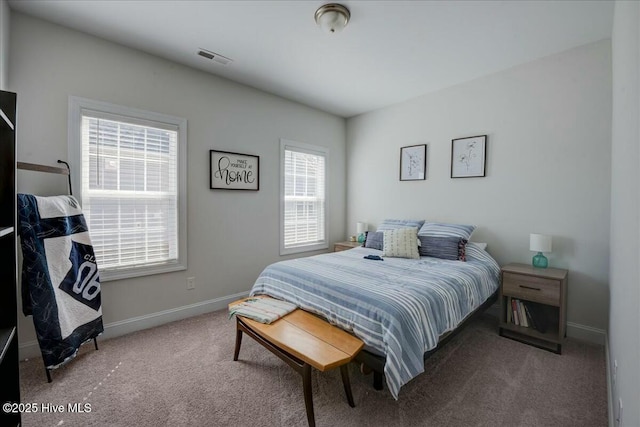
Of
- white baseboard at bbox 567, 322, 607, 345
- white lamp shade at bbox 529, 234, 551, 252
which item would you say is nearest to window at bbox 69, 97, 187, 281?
white lamp shade at bbox 529, 234, 551, 252

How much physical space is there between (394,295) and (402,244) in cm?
128

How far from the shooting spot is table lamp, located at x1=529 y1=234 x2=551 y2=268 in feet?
8.62

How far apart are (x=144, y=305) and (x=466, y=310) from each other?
294 cm

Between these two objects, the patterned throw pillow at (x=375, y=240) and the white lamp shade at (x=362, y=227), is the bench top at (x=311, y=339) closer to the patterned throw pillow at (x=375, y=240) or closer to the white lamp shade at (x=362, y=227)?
the patterned throw pillow at (x=375, y=240)

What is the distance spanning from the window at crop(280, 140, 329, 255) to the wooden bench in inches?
76.2

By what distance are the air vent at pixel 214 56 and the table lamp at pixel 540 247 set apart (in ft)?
11.4

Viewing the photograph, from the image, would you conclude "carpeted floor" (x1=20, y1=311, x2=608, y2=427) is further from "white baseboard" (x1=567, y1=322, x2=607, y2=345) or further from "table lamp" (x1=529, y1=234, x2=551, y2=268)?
"table lamp" (x1=529, y1=234, x2=551, y2=268)

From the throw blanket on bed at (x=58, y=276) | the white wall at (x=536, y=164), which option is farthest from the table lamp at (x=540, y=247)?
the throw blanket on bed at (x=58, y=276)

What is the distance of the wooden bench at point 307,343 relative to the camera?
155 cm

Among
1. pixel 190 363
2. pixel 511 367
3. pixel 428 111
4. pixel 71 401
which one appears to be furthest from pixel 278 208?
pixel 511 367

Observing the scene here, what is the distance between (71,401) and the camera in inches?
69.0

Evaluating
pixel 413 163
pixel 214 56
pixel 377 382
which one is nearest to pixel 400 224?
pixel 413 163

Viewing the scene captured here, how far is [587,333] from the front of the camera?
2.57m

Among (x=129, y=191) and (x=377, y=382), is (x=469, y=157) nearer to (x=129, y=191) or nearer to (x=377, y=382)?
(x=377, y=382)
